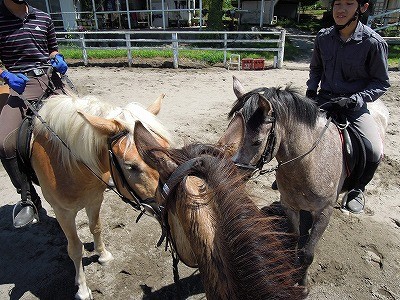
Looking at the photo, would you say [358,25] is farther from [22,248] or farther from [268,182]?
[22,248]

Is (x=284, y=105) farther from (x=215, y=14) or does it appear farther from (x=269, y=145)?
(x=215, y=14)

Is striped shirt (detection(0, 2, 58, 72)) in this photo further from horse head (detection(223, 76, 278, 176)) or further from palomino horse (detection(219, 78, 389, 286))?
horse head (detection(223, 76, 278, 176))

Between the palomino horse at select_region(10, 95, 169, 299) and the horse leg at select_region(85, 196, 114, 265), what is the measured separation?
0.10m

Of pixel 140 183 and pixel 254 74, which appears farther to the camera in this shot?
pixel 254 74

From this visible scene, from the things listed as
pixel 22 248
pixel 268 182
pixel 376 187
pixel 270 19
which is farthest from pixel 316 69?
pixel 270 19

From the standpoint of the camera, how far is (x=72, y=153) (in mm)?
2566

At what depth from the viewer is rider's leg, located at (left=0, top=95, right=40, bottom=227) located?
2859mm

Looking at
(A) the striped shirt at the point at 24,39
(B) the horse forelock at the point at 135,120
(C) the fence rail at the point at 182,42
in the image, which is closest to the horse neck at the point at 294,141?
(B) the horse forelock at the point at 135,120

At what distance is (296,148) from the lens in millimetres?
2676

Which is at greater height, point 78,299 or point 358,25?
point 358,25

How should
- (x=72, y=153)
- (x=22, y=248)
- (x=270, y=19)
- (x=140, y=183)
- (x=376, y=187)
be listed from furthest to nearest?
1. (x=270, y=19)
2. (x=376, y=187)
3. (x=22, y=248)
4. (x=72, y=153)
5. (x=140, y=183)

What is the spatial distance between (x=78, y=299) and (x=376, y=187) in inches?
177

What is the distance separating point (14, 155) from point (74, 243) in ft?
3.44

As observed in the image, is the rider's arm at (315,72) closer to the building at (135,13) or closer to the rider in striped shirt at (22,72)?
the rider in striped shirt at (22,72)
